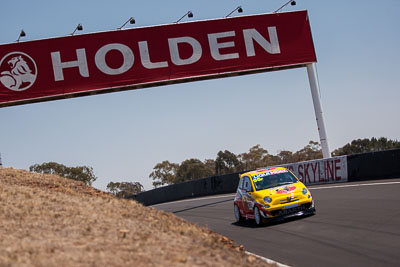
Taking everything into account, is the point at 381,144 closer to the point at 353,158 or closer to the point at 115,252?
the point at 353,158

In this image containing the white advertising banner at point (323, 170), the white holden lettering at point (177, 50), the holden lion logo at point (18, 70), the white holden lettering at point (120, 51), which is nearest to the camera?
the white advertising banner at point (323, 170)

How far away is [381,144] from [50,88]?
159 feet

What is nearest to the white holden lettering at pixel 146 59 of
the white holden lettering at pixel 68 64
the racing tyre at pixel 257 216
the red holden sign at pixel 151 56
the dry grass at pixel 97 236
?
the red holden sign at pixel 151 56

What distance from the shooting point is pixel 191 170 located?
84.9 meters

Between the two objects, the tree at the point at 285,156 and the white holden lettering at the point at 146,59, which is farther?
the tree at the point at 285,156

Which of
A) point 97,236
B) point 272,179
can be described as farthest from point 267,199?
point 97,236

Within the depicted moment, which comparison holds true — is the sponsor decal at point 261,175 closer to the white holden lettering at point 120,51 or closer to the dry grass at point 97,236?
the dry grass at point 97,236

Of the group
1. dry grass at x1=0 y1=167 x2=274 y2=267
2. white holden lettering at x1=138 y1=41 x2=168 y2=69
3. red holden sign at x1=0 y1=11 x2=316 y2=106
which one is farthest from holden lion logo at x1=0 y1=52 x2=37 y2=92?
dry grass at x1=0 y1=167 x2=274 y2=267

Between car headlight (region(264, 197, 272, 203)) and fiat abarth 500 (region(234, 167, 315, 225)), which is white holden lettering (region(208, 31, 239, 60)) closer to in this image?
fiat abarth 500 (region(234, 167, 315, 225))

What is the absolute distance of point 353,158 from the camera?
76.2 feet

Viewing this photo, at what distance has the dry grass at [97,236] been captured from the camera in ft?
21.0

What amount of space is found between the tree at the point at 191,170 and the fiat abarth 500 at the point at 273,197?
6812cm

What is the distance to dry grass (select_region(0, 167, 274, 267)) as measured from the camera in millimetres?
6391

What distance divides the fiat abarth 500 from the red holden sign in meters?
14.1
